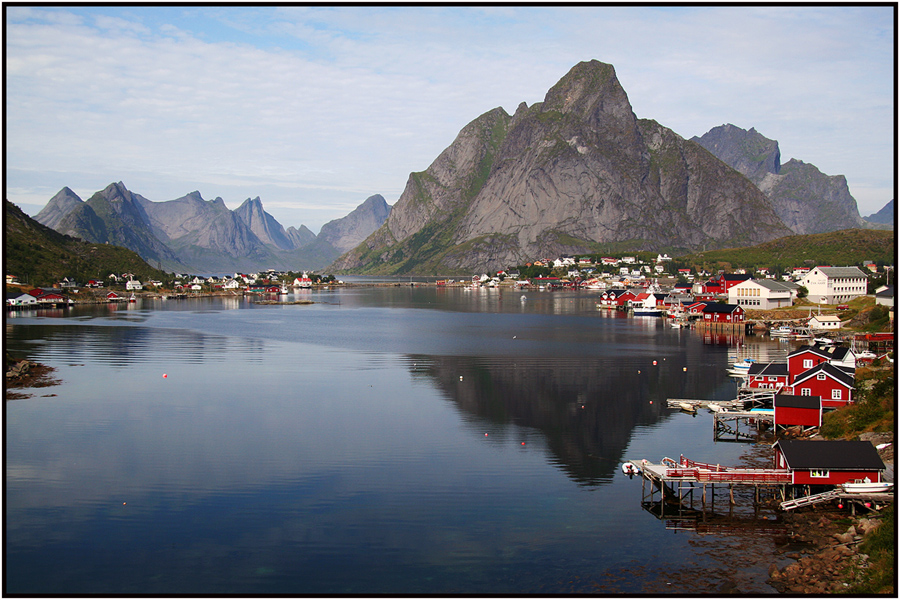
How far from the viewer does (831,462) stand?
22766 mm

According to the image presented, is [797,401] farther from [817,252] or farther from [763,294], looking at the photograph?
[817,252]

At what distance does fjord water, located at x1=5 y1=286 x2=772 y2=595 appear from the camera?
60.6 feet

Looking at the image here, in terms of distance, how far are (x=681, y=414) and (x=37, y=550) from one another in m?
30.1

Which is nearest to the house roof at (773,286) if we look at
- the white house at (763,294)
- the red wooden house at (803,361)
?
the white house at (763,294)

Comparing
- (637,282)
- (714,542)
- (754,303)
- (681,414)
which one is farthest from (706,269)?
(714,542)

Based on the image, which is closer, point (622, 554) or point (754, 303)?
point (622, 554)

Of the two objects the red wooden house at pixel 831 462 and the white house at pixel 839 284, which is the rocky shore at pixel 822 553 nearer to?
the red wooden house at pixel 831 462

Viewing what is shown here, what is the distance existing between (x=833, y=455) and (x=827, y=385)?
12120 mm

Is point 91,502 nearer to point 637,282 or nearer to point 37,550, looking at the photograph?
Result: point 37,550

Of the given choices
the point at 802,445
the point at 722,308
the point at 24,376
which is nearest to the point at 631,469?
the point at 802,445

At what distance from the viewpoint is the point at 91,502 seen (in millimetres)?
23312

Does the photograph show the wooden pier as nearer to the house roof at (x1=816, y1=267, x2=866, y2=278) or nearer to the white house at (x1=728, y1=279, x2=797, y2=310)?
the white house at (x1=728, y1=279, x2=797, y2=310)

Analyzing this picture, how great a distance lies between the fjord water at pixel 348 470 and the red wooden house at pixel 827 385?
5285mm

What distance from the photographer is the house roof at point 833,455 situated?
22.4 meters
